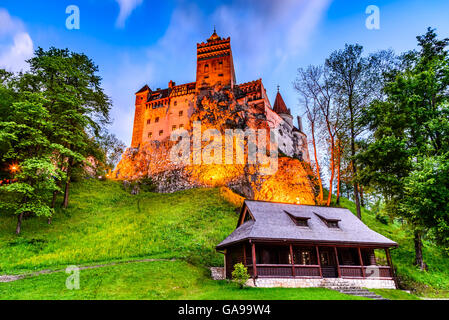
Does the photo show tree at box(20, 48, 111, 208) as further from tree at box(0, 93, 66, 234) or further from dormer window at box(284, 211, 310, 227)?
dormer window at box(284, 211, 310, 227)

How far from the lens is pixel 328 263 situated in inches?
810

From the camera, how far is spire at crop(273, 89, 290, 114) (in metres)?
71.6

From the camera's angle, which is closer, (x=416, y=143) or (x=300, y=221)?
(x=416, y=143)

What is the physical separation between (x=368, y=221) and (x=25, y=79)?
46.4m

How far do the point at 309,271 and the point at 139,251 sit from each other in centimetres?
1530

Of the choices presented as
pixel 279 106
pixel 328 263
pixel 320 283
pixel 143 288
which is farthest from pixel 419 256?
pixel 279 106

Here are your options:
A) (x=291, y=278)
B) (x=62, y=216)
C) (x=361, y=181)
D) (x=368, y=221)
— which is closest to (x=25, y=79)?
(x=62, y=216)

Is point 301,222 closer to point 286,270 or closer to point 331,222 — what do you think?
point 331,222

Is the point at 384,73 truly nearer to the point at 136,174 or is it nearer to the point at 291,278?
the point at 291,278

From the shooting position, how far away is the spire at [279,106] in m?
71.6

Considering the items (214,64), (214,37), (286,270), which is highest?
(214,37)

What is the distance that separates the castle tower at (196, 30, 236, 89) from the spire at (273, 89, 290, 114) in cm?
1467

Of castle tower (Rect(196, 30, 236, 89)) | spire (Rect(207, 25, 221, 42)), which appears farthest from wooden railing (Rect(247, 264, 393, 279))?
spire (Rect(207, 25, 221, 42))

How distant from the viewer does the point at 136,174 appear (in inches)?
2192
